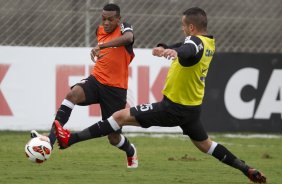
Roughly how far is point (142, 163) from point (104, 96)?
108cm

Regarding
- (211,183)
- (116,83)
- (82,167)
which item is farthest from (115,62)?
(211,183)

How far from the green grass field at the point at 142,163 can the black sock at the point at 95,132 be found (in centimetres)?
44

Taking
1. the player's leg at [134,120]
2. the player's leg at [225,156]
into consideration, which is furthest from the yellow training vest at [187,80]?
the player's leg at [225,156]

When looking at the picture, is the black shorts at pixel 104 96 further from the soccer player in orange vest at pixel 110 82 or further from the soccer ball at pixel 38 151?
the soccer ball at pixel 38 151

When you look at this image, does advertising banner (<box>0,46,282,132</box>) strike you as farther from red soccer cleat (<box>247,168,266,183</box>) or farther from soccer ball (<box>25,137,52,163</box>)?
red soccer cleat (<box>247,168,266,183</box>)

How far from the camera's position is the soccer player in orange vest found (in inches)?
436

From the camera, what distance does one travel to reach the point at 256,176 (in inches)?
373

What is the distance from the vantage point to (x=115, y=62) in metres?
11.5

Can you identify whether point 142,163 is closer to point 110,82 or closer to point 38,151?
point 110,82

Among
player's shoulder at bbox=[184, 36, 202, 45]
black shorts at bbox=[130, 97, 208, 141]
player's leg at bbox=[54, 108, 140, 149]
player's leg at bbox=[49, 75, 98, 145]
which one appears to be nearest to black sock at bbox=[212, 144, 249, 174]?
black shorts at bbox=[130, 97, 208, 141]

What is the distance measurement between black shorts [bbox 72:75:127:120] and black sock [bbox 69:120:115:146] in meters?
1.47

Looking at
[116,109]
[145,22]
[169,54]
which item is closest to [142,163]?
[116,109]

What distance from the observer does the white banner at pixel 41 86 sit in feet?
51.1

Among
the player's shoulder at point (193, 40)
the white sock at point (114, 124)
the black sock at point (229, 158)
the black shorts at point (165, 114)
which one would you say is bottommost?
the black sock at point (229, 158)
